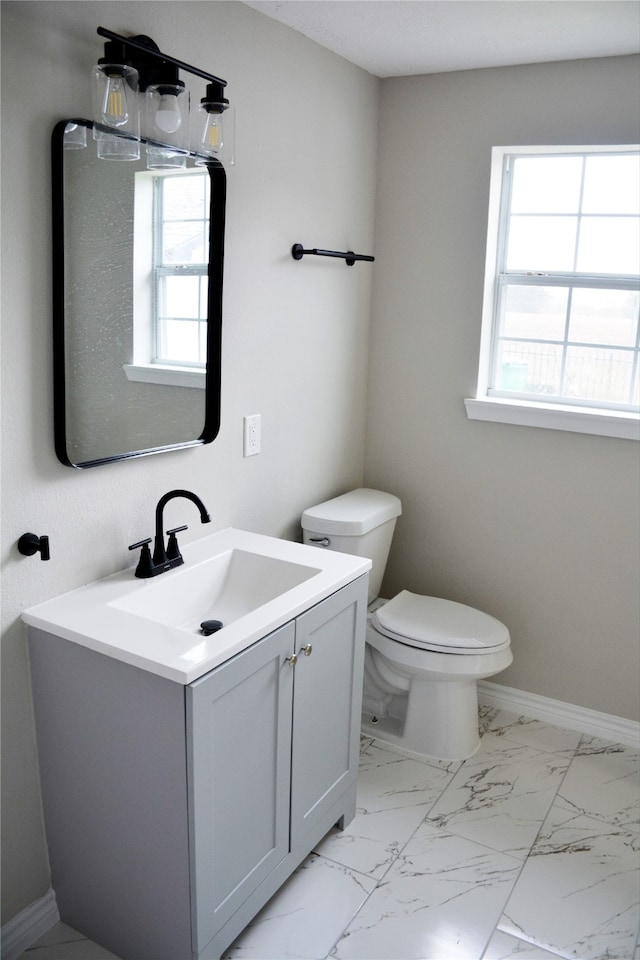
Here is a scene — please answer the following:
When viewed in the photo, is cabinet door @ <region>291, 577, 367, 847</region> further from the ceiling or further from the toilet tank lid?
the ceiling

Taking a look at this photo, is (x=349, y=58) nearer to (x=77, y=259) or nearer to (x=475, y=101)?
(x=475, y=101)

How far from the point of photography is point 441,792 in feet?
Answer: 8.41

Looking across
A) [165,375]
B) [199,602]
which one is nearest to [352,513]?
[199,602]

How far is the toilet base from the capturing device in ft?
8.87

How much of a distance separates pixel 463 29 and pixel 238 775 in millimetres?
2153

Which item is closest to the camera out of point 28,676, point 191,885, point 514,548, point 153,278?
point 191,885

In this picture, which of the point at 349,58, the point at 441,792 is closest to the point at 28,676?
the point at 441,792

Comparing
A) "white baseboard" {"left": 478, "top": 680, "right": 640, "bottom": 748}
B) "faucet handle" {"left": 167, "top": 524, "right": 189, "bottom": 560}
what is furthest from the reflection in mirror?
"white baseboard" {"left": 478, "top": 680, "right": 640, "bottom": 748}

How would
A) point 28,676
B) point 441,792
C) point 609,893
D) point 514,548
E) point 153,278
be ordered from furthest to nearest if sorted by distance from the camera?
point 514,548 → point 441,792 → point 609,893 → point 153,278 → point 28,676

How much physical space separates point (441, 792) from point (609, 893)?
1.90 feet

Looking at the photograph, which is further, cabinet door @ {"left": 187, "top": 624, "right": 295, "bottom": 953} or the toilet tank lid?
the toilet tank lid

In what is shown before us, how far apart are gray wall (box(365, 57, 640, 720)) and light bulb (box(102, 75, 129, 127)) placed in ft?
4.85

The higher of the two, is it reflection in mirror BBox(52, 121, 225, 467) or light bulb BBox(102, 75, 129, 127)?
light bulb BBox(102, 75, 129, 127)

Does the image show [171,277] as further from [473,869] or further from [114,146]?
[473,869]
